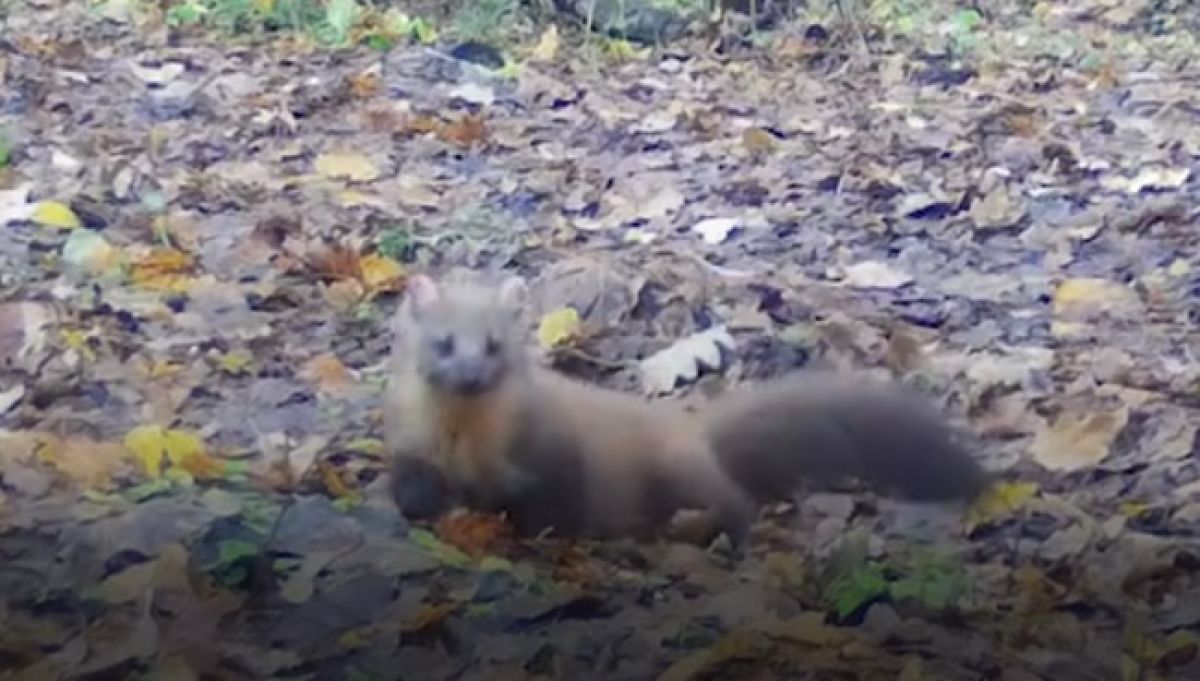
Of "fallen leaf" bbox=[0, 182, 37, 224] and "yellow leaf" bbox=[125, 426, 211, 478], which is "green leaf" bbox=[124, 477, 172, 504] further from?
"fallen leaf" bbox=[0, 182, 37, 224]

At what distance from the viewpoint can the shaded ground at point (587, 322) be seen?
2801 mm

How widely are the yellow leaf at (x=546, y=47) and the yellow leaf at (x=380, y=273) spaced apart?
2887mm

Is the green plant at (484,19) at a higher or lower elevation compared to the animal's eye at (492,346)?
lower

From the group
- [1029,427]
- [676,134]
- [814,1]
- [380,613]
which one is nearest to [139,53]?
[676,134]

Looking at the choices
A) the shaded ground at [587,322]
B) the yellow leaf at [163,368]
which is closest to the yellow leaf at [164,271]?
the shaded ground at [587,322]

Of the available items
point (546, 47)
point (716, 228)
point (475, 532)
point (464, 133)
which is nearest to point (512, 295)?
point (475, 532)

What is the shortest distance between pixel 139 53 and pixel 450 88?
1093 mm

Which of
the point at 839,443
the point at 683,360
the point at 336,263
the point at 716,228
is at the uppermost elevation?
the point at 839,443

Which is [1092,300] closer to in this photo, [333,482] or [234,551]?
[333,482]

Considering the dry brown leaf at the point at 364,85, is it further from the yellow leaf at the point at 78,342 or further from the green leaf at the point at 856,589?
the green leaf at the point at 856,589

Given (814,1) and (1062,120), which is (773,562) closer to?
(1062,120)

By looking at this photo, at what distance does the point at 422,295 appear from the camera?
3539 mm

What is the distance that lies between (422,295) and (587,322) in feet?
3.11

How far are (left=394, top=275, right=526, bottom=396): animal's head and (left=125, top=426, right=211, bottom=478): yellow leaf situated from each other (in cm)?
37
